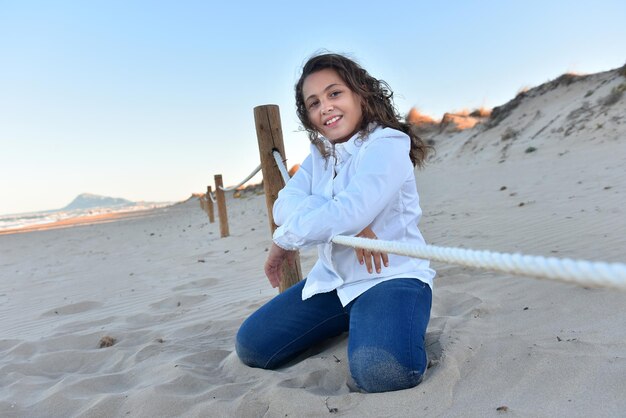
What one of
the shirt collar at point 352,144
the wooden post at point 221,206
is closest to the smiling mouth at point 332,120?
the shirt collar at point 352,144

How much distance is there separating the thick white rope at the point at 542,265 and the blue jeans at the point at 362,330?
1.92 feet

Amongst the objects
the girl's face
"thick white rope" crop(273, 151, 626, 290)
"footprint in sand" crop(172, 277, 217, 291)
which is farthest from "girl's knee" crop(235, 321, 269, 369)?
"footprint in sand" crop(172, 277, 217, 291)

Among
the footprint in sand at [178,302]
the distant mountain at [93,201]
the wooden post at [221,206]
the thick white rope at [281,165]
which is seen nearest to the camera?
the thick white rope at [281,165]

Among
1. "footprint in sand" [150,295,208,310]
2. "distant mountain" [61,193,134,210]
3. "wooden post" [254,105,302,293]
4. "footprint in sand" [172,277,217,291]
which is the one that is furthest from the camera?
"distant mountain" [61,193,134,210]

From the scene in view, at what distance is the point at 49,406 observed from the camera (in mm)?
1929

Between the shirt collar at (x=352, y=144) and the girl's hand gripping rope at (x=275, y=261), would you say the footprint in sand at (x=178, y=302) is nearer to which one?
the girl's hand gripping rope at (x=275, y=261)

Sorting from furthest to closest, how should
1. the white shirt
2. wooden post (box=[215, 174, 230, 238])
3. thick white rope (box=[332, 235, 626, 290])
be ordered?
wooden post (box=[215, 174, 230, 238]), the white shirt, thick white rope (box=[332, 235, 626, 290])

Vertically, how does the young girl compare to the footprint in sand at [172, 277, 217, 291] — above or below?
above

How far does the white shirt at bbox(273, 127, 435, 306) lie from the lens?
182 cm

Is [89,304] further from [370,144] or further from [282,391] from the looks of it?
[370,144]

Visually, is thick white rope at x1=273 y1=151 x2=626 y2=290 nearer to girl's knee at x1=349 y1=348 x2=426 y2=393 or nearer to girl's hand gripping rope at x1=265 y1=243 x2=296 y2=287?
girl's knee at x1=349 y1=348 x2=426 y2=393

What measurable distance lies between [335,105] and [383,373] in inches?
46.0

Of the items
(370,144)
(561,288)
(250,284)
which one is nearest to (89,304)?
(250,284)

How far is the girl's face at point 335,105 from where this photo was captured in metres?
2.19
